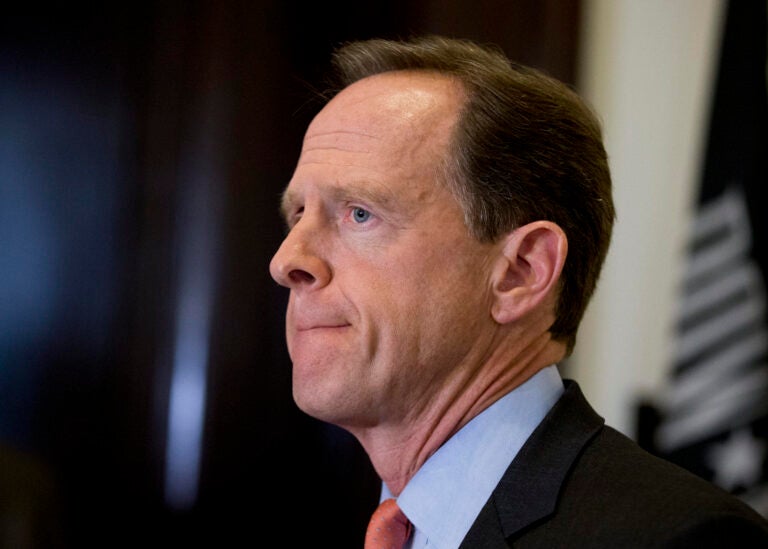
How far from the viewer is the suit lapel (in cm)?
135

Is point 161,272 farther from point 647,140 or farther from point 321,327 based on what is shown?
point 647,140

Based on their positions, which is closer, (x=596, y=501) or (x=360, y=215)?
(x=596, y=501)

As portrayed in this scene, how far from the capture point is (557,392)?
5.11 ft

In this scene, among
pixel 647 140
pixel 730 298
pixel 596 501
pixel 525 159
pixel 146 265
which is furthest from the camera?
pixel 647 140

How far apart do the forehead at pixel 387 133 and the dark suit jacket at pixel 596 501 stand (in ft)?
1.42

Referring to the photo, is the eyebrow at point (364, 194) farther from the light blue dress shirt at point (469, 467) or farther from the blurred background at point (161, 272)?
the blurred background at point (161, 272)

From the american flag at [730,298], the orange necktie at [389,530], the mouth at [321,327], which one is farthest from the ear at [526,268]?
the american flag at [730,298]

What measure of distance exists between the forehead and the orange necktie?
511 mm

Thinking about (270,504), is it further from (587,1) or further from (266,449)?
(587,1)

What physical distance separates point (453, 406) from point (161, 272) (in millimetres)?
1308

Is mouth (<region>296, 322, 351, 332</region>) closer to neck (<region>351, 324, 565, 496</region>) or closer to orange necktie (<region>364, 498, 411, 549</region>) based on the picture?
neck (<region>351, 324, 565, 496</region>)

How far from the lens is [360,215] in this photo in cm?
154

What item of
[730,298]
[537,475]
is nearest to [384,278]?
[537,475]

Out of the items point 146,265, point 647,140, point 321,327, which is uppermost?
point 647,140
